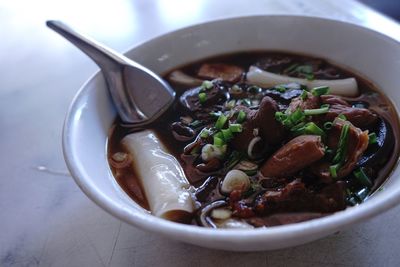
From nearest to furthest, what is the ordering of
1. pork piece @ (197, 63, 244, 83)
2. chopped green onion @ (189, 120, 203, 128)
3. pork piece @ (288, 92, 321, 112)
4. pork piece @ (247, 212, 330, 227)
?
pork piece @ (247, 212, 330, 227)
pork piece @ (288, 92, 321, 112)
chopped green onion @ (189, 120, 203, 128)
pork piece @ (197, 63, 244, 83)

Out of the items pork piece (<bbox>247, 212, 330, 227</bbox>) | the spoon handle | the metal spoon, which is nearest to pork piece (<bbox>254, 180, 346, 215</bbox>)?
pork piece (<bbox>247, 212, 330, 227</bbox>)

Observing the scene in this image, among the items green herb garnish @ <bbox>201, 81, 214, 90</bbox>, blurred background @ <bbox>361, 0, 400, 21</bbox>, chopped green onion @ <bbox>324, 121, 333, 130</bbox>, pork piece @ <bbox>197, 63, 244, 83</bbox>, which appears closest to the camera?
chopped green onion @ <bbox>324, 121, 333, 130</bbox>

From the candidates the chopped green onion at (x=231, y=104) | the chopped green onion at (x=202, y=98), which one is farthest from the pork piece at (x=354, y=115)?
the chopped green onion at (x=202, y=98)

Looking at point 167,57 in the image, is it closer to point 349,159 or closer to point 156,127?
point 156,127

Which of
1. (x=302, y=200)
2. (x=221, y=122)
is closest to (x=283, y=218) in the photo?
(x=302, y=200)

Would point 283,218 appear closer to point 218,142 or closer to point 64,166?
point 218,142

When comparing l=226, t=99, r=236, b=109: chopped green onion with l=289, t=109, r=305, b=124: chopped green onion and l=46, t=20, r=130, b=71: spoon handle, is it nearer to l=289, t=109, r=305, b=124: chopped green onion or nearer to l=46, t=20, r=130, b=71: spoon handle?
l=289, t=109, r=305, b=124: chopped green onion
